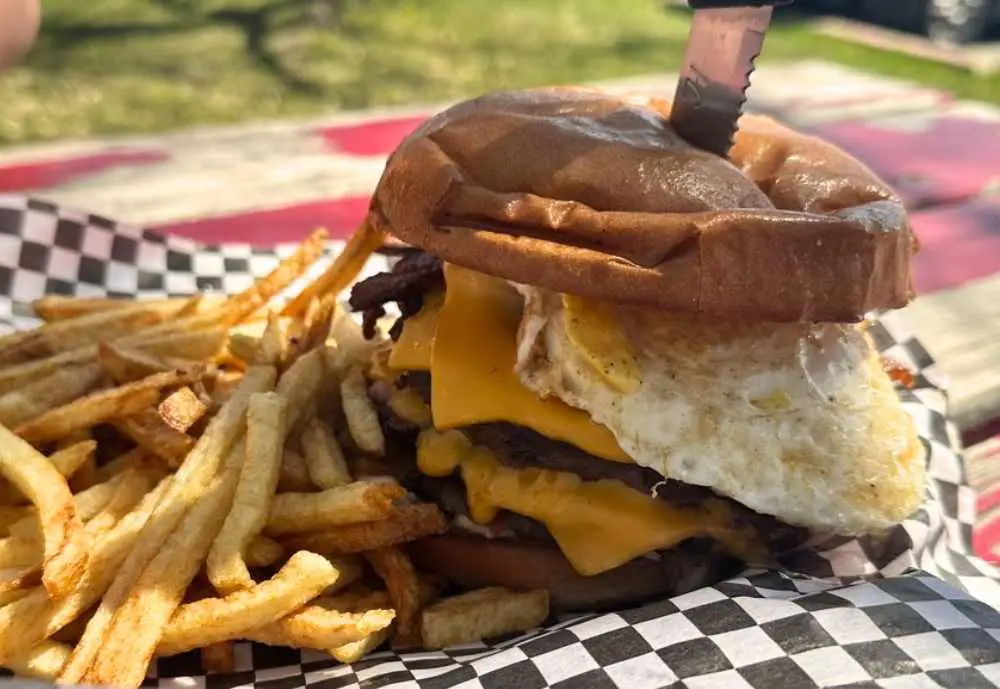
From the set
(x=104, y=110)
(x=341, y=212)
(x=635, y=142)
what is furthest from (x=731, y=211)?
(x=104, y=110)

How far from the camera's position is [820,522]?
1.91 metres

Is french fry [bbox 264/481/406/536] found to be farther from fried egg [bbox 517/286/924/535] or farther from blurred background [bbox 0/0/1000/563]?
blurred background [bbox 0/0/1000/563]

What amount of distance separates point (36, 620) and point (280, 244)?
1988 millimetres

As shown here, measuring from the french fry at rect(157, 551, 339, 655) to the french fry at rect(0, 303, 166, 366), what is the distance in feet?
2.81

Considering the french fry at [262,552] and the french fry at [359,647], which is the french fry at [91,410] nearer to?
the french fry at [262,552]

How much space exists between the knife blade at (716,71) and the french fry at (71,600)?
4.04ft

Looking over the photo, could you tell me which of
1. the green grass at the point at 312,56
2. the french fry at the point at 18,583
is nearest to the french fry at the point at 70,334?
the french fry at the point at 18,583

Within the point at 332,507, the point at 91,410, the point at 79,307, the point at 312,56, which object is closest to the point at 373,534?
the point at 332,507

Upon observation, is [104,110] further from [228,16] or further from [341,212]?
[341,212]

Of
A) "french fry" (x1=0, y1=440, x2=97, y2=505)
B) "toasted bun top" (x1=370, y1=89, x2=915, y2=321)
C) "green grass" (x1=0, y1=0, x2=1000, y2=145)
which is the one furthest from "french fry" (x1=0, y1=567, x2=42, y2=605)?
"green grass" (x1=0, y1=0, x2=1000, y2=145)

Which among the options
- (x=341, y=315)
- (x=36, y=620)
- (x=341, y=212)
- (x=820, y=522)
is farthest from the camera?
(x=341, y=212)

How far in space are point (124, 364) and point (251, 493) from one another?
49 centimetres

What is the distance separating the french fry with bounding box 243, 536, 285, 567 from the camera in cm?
188

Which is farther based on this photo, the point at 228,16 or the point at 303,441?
the point at 228,16
